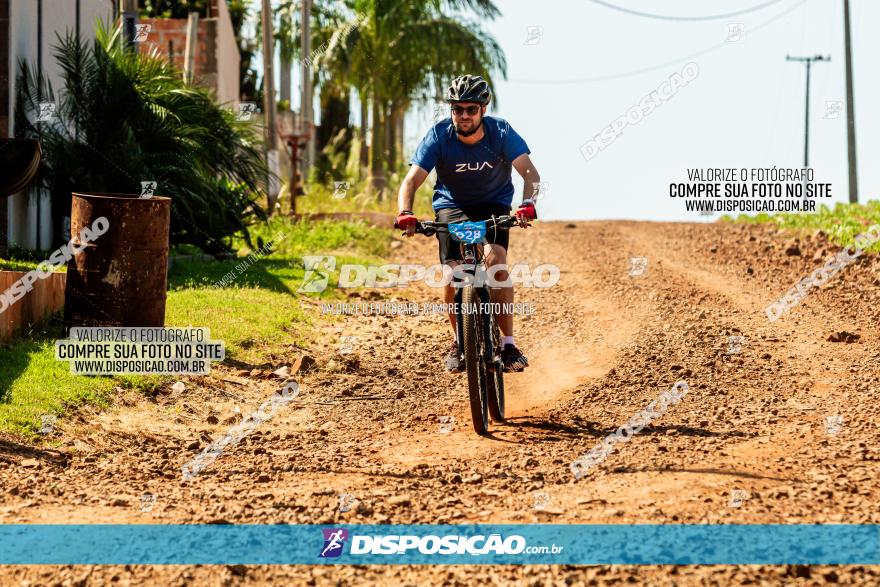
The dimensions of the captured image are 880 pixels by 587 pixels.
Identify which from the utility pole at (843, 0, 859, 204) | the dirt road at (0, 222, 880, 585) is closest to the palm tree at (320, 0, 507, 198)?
the utility pole at (843, 0, 859, 204)

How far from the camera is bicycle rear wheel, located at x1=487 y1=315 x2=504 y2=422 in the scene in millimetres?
8094

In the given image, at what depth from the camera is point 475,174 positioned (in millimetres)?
8344

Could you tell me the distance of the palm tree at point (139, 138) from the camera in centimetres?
1523

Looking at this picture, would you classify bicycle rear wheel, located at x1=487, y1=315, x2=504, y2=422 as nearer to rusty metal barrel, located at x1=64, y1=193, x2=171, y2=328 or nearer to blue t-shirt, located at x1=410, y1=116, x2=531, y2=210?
blue t-shirt, located at x1=410, y1=116, x2=531, y2=210

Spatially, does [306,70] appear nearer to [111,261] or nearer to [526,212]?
[111,261]

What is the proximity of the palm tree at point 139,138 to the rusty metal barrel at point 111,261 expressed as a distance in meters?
4.59

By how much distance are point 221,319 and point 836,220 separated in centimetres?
1331

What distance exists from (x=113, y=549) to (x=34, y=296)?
19.6ft

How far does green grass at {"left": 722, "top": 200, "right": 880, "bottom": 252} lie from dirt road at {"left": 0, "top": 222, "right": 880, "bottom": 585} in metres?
4.34

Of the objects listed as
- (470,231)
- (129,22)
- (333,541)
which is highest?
(129,22)

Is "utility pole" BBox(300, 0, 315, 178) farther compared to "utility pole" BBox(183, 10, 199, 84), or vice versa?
"utility pole" BBox(183, 10, 199, 84)

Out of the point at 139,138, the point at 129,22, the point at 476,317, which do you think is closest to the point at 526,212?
the point at 476,317

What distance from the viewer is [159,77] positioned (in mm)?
16672

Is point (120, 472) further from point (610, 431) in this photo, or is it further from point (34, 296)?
point (34, 296)
